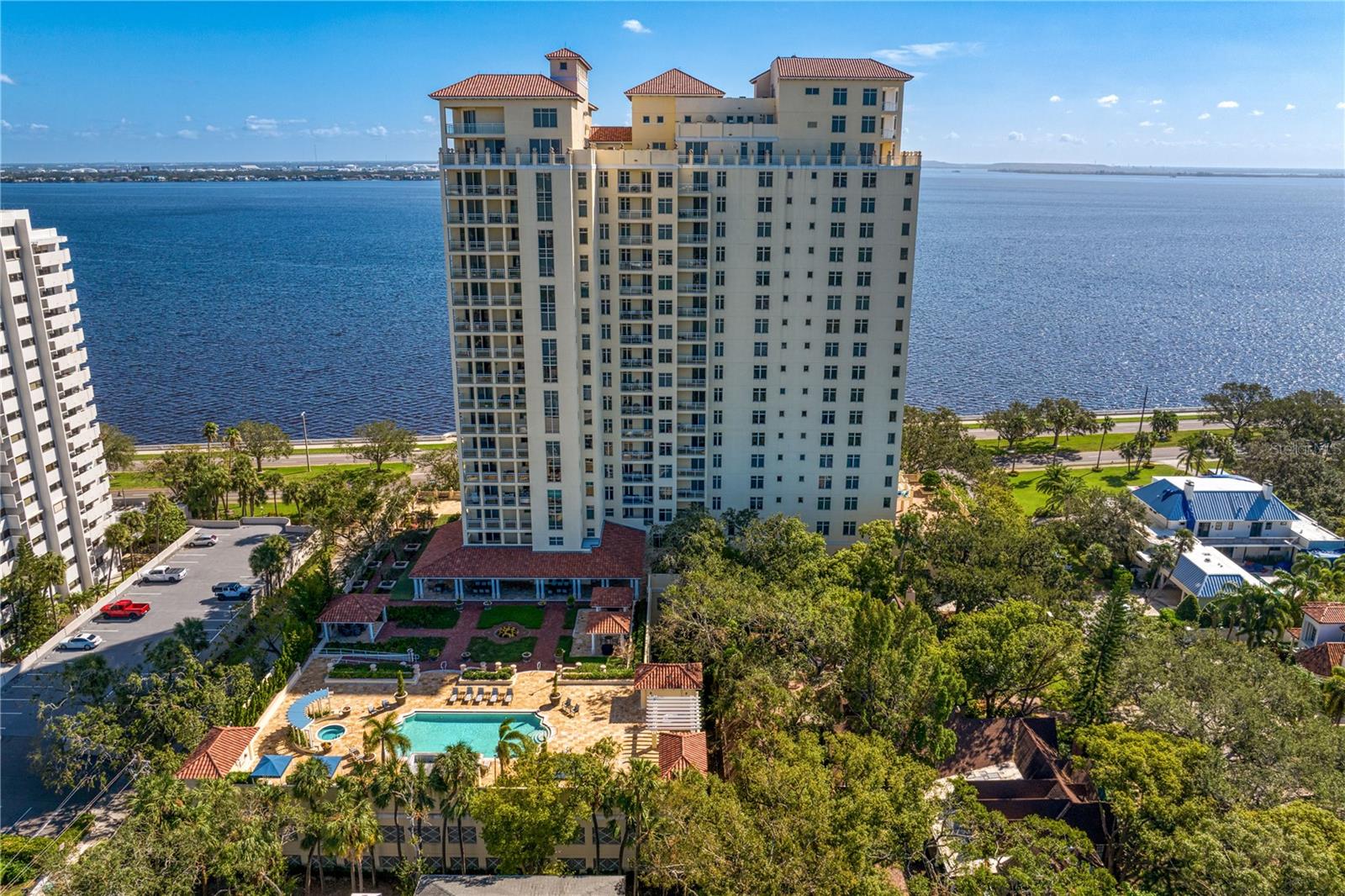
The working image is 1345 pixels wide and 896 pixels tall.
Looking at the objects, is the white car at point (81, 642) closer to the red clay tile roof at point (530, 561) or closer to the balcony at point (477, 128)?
the red clay tile roof at point (530, 561)

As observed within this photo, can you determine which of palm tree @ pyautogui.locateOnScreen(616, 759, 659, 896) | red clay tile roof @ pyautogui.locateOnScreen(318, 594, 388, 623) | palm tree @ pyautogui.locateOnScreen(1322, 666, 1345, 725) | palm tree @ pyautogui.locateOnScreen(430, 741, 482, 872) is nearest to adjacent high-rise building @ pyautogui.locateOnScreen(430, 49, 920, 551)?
red clay tile roof @ pyautogui.locateOnScreen(318, 594, 388, 623)

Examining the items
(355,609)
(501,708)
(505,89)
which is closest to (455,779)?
(501,708)

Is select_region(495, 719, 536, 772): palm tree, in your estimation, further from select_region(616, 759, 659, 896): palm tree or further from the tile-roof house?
the tile-roof house

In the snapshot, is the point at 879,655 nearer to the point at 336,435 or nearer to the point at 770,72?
the point at 770,72

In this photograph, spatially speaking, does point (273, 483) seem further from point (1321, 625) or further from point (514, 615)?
point (1321, 625)

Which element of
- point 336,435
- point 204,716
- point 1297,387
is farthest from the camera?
point 1297,387

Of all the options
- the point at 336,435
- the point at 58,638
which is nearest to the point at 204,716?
the point at 58,638
